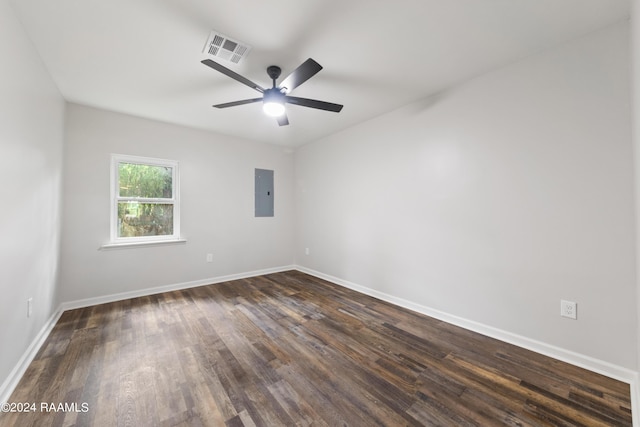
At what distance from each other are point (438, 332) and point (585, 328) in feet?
3.41

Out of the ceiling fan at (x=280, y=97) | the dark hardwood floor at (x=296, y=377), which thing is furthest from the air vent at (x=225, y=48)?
the dark hardwood floor at (x=296, y=377)

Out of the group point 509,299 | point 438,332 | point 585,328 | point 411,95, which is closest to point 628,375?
point 585,328

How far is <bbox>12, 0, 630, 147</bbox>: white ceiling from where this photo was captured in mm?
1614

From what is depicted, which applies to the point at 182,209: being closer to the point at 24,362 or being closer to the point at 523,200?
the point at 24,362

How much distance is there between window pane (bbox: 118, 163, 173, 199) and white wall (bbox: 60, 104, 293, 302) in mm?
188

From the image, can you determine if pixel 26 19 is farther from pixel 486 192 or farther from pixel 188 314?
pixel 486 192

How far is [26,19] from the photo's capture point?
1696mm

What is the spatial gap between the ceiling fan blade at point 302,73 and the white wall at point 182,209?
8.06 ft

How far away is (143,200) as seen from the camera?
354cm

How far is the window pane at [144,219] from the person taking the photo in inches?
135

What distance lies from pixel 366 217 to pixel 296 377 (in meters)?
2.27

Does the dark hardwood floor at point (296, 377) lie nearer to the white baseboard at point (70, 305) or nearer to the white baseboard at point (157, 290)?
the white baseboard at point (70, 305)


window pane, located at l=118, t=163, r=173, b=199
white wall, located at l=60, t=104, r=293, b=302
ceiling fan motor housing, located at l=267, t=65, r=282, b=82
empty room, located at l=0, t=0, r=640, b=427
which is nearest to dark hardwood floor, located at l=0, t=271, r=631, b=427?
empty room, located at l=0, t=0, r=640, b=427

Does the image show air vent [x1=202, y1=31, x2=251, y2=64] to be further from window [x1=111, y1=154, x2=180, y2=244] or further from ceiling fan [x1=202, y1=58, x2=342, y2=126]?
window [x1=111, y1=154, x2=180, y2=244]
